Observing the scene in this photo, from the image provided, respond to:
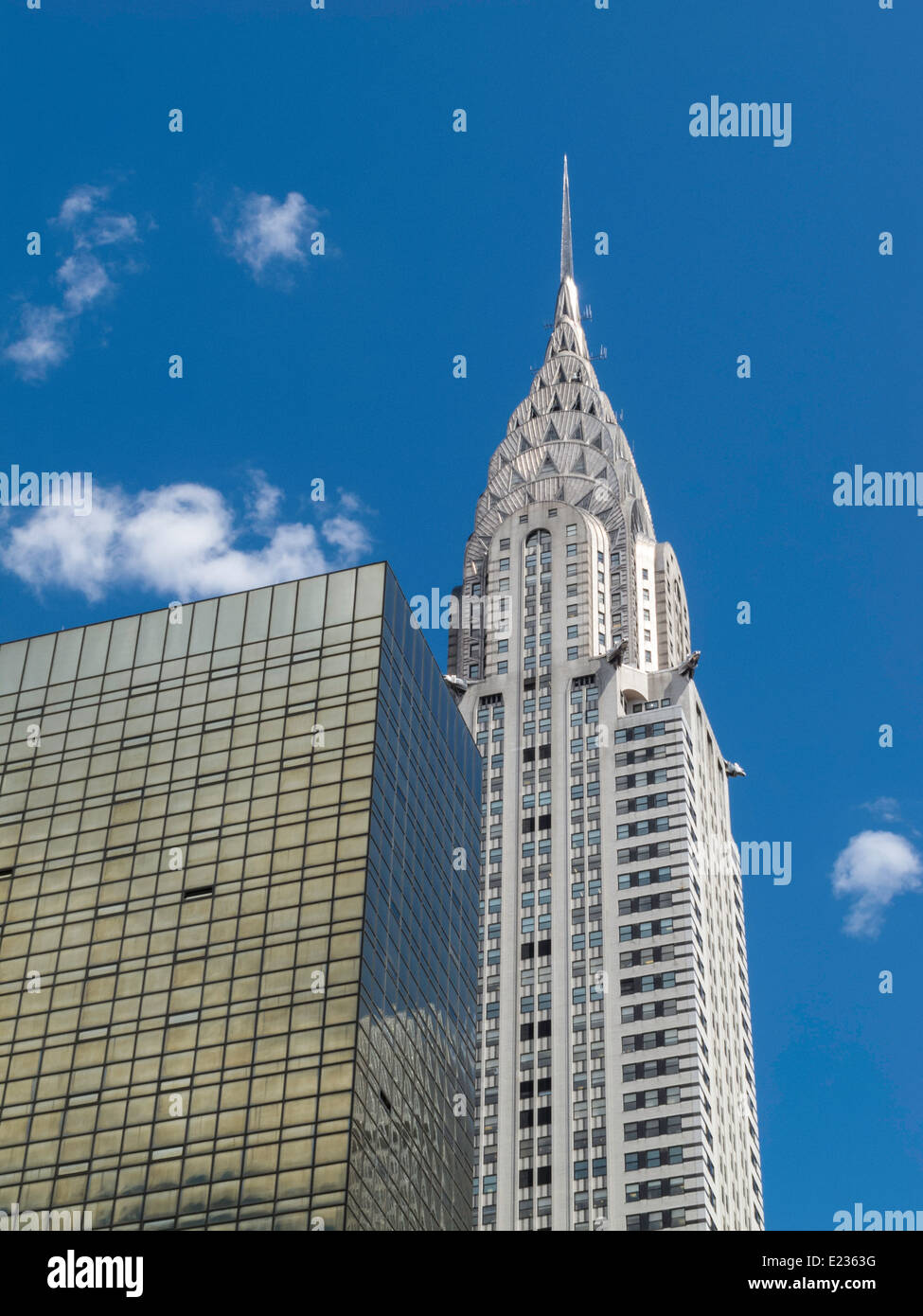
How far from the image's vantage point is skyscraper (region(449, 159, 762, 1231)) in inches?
5600

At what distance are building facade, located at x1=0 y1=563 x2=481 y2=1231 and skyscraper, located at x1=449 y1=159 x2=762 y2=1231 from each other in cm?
4625

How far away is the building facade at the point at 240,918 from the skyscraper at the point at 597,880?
4625cm

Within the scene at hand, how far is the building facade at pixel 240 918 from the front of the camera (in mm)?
79688

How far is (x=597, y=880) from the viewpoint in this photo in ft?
514

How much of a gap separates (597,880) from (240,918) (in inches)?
2877
